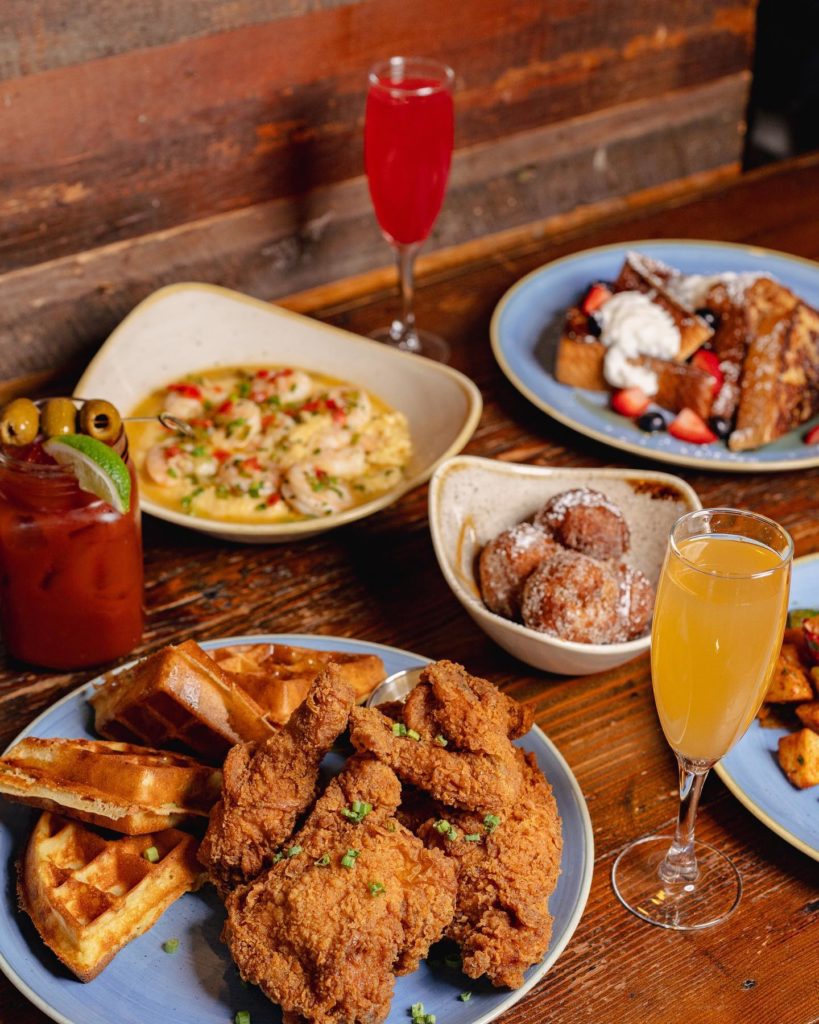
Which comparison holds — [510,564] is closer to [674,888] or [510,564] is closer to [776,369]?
[674,888]

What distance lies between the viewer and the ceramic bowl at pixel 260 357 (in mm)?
2254

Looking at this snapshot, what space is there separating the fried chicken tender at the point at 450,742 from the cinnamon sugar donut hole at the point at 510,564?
40 centimetres

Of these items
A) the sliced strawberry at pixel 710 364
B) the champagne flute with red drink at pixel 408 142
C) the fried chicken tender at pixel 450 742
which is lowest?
the sliced strawberry at pixel 710 364

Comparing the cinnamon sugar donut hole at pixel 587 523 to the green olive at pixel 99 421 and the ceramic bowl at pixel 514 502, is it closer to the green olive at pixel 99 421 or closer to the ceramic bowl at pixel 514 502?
the ceramic bowl at pixel 514 502

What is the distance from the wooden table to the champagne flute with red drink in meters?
0.34

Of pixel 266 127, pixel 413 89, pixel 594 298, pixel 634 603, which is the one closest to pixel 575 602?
pixel 634 603

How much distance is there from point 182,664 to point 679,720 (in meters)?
0.61

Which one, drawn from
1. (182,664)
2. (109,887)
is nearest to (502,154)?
(182,664)

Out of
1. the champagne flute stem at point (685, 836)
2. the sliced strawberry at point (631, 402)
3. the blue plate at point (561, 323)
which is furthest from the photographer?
the sliced strawberry at point (631, 402)

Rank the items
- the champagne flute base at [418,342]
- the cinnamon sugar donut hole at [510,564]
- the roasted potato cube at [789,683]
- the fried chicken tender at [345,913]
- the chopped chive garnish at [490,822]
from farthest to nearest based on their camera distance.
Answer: the champagne flute base at [418,342]
the cinnamon sugar donut hole at [510,564]
the roasted potato cube at [789,683]
the chopped chive garnish at [490,822]
the fried chicken tender at [345,913]

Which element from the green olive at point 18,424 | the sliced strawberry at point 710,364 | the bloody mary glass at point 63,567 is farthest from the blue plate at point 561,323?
the green olive at point 18,424

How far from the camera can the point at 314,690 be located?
1357mm

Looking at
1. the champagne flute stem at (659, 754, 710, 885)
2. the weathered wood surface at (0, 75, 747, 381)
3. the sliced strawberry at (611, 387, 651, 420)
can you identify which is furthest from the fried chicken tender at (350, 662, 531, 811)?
the weathered wood surface at (0, 75, 747, 381)

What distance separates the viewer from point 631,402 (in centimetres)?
235
